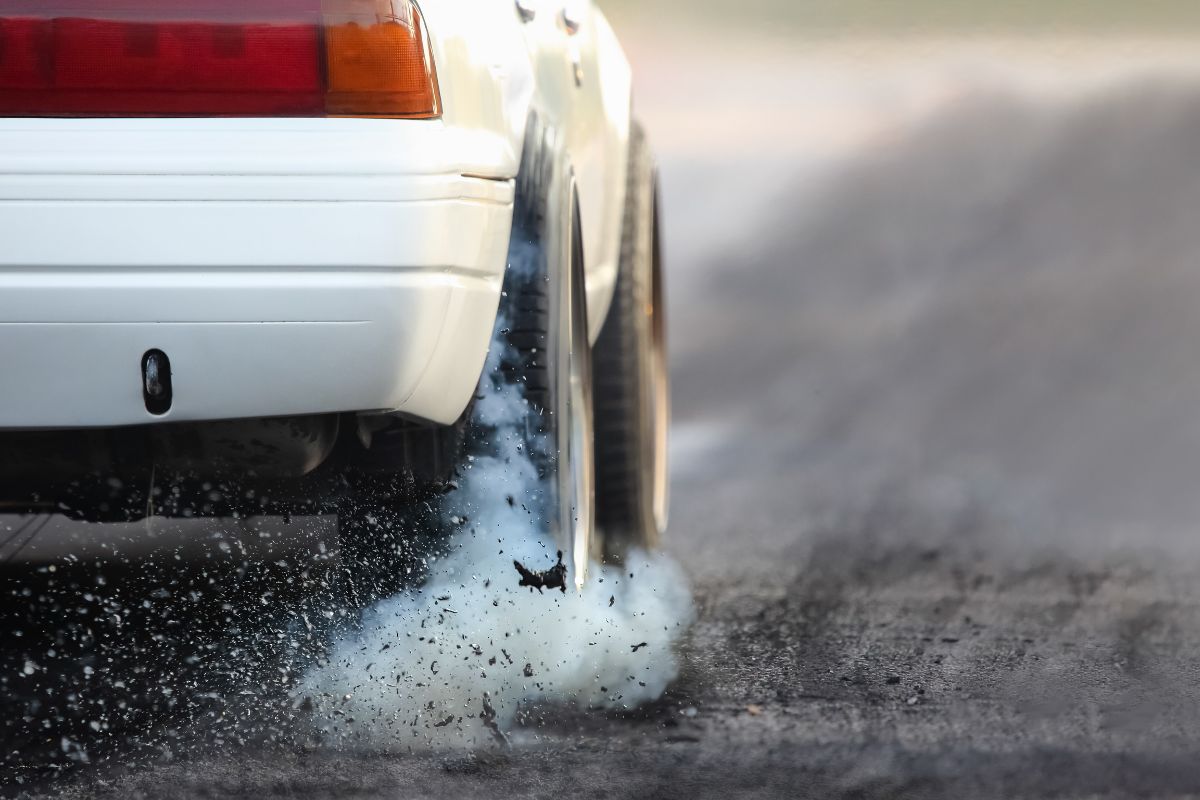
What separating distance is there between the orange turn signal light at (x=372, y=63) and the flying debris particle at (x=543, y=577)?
80cm

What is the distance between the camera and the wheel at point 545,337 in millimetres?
2764

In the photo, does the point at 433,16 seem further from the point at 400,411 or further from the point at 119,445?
the point at 119,445

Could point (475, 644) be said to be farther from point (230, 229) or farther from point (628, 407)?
point (628, 407)

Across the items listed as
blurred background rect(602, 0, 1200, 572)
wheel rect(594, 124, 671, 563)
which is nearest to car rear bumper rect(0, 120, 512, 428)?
wheel rect(594, 124, 671, 563)

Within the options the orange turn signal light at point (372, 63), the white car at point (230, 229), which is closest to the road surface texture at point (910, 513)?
the white car at point (230, 229)

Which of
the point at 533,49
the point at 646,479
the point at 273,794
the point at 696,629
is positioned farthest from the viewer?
the point at 646,479

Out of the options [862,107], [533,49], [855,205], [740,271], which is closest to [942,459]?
[533,49]

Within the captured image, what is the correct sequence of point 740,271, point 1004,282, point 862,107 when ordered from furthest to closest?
point 862,107, point 740,271, point 1004,282

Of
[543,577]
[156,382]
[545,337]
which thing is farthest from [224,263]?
[543,577]

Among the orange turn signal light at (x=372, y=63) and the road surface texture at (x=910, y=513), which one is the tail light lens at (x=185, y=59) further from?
the road surface texture at (x=910, y=513)

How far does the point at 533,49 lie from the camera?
3.14 metres

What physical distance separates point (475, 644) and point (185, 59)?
106 centimetres

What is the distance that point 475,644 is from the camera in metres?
2.81

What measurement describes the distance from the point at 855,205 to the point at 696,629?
5.97 meters
